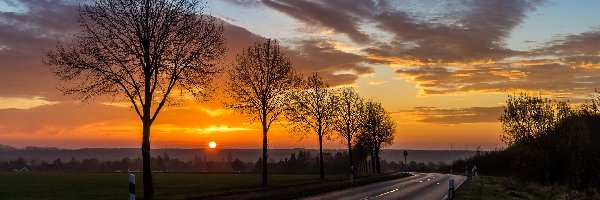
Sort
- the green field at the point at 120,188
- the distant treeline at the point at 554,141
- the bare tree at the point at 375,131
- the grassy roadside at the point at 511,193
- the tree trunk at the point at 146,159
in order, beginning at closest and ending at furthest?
the tree trunk at the point at 146,159 < the grassy roadside at the point at 511,193 < the green field at the point at 120,188 < the distant treeline at the point at 554,141 < the bare tree at the point at 375,131

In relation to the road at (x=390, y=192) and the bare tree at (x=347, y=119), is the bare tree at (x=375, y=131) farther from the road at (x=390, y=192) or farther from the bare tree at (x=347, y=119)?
the road at (x=390, y=192)

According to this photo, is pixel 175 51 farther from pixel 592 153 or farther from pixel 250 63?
pixel 592 153

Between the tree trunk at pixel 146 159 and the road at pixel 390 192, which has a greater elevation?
the tree trunk at pixel 146 159

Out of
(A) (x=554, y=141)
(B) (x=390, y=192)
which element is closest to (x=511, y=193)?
(B) (x=390, y=192)

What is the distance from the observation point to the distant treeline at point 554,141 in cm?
5078

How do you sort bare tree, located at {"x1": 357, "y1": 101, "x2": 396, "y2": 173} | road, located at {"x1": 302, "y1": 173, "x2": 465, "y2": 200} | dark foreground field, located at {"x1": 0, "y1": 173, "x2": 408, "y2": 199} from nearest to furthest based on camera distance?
road, located at {"x1": 302, "y1": 173, "x2": 465, "y2": 200}
dark foreground field, located at {"x1": 0, "y1": 173, "x2": 408, "y2": 199}
bare tree, located at {"x1": 357, "y1": 101, "x2": 396, "y2": 173}

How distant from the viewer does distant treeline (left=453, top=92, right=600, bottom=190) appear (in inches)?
1999

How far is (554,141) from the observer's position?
5812cm

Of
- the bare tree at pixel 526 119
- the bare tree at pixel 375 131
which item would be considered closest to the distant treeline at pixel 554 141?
the bare tree at pixel 526 119

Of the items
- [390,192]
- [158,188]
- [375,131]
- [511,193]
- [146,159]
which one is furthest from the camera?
[375,131]

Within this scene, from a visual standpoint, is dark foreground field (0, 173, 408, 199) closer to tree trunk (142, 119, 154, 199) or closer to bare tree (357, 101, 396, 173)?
tree trunk (142, 119, 154, 199)

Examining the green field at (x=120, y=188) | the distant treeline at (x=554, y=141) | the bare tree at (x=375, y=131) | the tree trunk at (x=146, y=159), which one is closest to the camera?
the tree trunk at (x=146, y=159)

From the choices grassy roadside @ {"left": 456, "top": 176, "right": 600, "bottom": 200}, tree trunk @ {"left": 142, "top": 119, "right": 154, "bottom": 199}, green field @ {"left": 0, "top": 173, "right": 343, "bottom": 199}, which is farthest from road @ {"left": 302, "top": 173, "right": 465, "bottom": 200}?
tree trunk @ {"left": 142, "top": 119, "right": 154, "bottom": 199}

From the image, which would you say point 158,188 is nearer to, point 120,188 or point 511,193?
point 120,188
